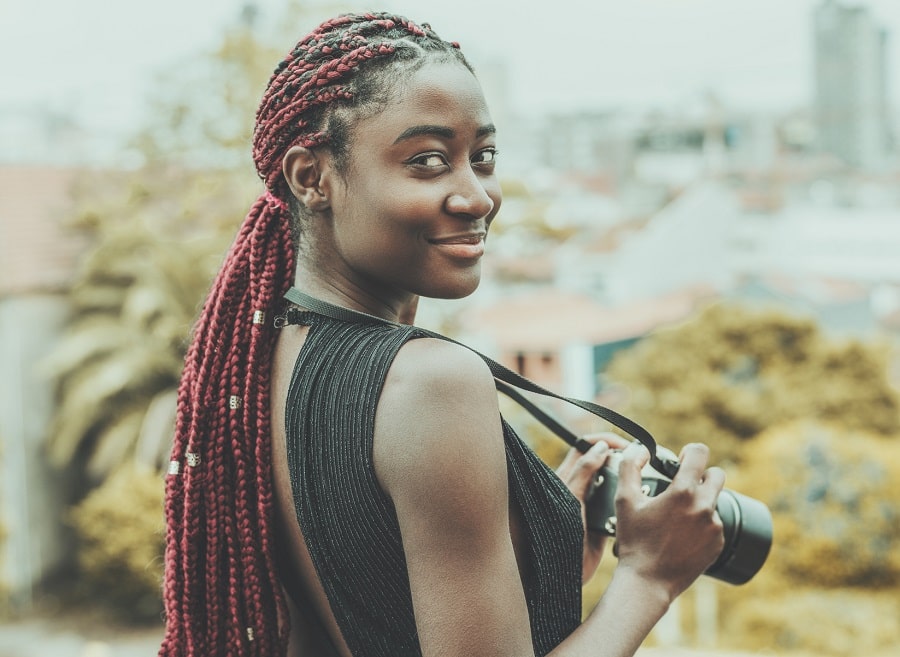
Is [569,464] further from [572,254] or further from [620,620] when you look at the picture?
[572,254]

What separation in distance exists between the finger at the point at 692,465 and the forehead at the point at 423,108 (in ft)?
1.50

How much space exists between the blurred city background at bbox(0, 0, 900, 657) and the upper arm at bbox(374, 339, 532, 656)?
18.8 feet

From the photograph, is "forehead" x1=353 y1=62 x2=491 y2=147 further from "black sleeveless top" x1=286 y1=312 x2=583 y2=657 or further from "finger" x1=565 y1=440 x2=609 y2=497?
"finger" x1=565 y1=440 x2=609 y2=497

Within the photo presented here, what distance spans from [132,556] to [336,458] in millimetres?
8094

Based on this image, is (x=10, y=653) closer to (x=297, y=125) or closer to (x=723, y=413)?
(x=723, y=413)

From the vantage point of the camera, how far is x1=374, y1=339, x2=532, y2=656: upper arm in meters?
0.88

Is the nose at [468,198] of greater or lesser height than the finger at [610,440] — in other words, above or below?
above

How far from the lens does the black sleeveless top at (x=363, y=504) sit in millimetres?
950

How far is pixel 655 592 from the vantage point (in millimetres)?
1059

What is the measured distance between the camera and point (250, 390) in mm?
1092

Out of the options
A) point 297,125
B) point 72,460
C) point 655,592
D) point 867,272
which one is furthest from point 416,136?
point 867,272

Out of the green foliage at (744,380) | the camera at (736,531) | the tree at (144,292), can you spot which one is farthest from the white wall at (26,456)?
the camera at (736,531)

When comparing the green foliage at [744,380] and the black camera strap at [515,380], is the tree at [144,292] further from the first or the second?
the black camera strap at [515,380]

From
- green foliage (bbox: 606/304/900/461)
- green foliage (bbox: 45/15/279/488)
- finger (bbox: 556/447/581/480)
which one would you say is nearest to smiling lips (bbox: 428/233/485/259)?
finger (bbox: 556/447/581/480)
